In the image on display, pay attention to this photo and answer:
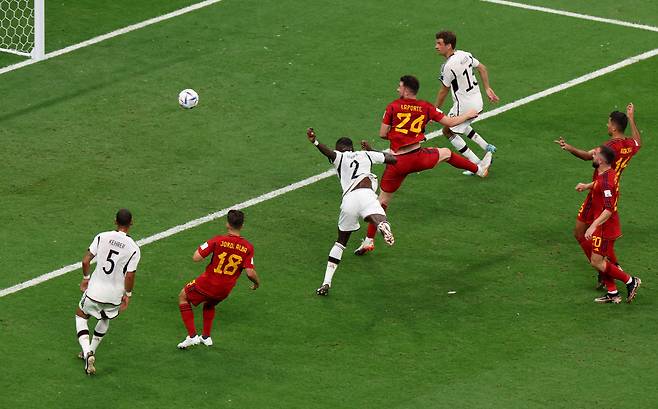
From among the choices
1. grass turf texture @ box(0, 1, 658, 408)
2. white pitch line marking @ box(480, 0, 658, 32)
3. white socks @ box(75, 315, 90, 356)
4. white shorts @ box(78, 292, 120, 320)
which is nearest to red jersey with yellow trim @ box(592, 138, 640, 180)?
grass turf texture @ box(0, 1, 658, 408)

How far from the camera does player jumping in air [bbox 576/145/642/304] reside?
19516 millimetres

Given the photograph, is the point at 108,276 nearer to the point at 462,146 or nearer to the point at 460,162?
the point at 460,162

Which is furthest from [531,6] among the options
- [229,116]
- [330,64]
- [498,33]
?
[229,116]

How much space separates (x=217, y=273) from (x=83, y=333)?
1.73 m

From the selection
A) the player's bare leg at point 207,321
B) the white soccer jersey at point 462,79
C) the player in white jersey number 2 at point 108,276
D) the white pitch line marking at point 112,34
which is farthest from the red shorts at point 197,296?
the white pitch line marking at point 112,34

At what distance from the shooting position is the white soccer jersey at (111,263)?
17797mm

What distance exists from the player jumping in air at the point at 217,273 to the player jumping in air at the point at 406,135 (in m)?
3.42

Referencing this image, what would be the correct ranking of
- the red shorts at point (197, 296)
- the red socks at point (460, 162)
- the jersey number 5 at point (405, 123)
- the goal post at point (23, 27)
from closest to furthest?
the red shorts at point (197, 296)
the jersey number 5 at point (405, 123)
the red socks at point (460, 162)
the goal post at point (23, 27)

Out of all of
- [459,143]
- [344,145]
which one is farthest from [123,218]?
[459,143]

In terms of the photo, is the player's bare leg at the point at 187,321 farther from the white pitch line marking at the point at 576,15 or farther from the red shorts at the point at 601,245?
the white pitch line marking at the point at 576,15

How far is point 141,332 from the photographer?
19141 mm

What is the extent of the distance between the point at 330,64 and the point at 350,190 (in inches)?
310

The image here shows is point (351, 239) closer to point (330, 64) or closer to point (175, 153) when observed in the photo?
point (175, 153)

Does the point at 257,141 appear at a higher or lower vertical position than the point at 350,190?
lower
